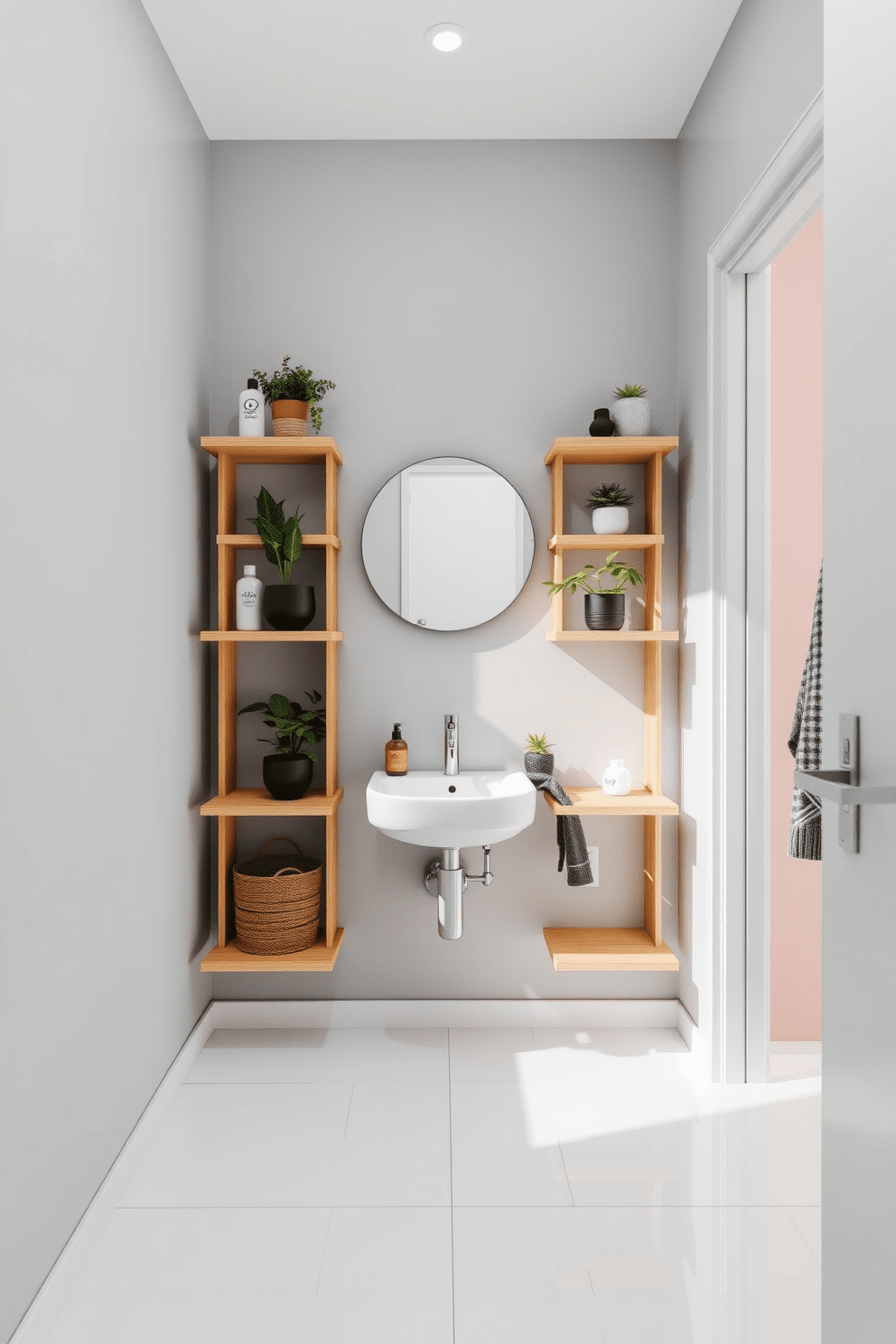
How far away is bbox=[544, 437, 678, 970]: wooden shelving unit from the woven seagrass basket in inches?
27.7

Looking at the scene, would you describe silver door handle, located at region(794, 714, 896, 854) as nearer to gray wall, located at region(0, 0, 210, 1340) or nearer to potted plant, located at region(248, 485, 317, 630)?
gray wall, located at region(0, 0, 210, 1340)

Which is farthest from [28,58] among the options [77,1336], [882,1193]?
[77,1336]

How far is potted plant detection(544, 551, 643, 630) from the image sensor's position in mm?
2402

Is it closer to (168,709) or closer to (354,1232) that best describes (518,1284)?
(354,1232)

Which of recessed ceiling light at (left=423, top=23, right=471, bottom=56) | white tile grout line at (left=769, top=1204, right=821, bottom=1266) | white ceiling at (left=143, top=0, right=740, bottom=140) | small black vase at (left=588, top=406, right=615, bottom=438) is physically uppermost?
white ceiling at (left=143, top=0, right=740, bottom=140)

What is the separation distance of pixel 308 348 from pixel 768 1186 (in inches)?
96.9

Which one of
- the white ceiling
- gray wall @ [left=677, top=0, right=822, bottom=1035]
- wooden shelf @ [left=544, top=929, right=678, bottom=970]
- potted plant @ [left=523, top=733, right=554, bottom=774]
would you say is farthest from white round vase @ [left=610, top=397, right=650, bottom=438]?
wooden shelf @ [left=544, top=929, right=678, bottom=970]

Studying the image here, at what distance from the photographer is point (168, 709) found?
7.11ft

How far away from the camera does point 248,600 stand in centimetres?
241

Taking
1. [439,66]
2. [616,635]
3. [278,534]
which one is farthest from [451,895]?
[439,66]

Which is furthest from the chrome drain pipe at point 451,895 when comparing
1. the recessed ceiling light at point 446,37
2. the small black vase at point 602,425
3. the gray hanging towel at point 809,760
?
the recessed ceiling light at point 446,37

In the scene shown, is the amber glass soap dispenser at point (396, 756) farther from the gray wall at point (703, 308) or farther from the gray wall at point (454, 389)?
the gray wall at point (703, 308)

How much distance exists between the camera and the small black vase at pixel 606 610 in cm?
242

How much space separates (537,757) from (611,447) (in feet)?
2.98
